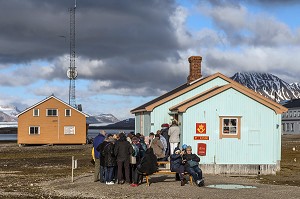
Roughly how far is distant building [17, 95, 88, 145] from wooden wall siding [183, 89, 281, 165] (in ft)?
137

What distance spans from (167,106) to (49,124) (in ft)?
123

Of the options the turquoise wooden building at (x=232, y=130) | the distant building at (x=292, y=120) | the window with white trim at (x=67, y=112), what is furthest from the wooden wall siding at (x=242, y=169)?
the distant building at (x=292, y=120)

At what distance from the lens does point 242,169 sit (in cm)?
2767

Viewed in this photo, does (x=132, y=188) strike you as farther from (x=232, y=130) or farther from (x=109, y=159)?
(x=232, y=130)

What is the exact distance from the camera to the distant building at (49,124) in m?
66.9

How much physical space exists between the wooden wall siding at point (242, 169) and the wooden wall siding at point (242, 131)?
187 mm

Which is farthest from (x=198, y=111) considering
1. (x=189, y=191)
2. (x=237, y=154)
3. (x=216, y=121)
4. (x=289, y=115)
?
(x=289, y=115)

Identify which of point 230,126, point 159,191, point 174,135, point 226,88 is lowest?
point 159,191

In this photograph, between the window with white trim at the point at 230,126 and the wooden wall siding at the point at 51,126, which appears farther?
the wooden wall siding at the point at 51,126

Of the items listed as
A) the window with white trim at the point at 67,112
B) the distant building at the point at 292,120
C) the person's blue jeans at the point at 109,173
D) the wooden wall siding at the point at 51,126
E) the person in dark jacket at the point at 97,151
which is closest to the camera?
the person's blue jeans at the point at 109,173

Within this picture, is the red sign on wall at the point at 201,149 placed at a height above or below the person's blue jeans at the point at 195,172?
above

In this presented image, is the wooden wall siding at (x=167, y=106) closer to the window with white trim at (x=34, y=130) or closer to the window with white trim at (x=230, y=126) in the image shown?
the window with white trim at (x=230, y=126)

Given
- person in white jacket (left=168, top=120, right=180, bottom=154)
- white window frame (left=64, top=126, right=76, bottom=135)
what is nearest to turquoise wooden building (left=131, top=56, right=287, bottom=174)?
person in white jacket (left=168, top=120, right=180, bottom=154)

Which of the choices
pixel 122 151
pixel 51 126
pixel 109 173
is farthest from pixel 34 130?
pixel 122 151
